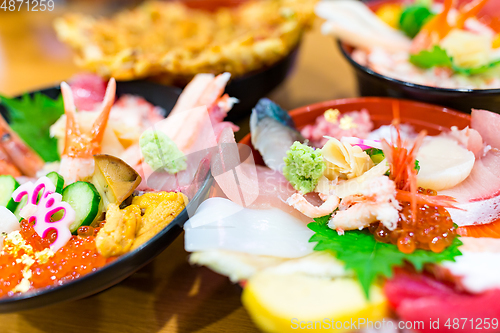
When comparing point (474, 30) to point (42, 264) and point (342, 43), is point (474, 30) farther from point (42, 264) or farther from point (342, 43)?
point (42, 264)

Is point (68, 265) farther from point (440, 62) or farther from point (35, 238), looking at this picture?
point (440, 62)

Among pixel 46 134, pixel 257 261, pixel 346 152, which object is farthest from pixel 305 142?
pixel 46 134

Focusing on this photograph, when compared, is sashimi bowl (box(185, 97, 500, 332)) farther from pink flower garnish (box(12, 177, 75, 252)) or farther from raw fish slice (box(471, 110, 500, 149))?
pink flower garnish (box(12, 177, 75, 252))

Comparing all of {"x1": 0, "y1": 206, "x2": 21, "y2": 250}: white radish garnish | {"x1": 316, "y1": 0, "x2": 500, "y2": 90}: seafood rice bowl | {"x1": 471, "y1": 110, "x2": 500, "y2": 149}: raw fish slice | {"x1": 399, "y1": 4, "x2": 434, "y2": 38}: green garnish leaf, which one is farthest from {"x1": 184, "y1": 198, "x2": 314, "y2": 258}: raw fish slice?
{"x1": 399, "y1": 4, "x2": 434, "y2": 38}: green garnish leaf

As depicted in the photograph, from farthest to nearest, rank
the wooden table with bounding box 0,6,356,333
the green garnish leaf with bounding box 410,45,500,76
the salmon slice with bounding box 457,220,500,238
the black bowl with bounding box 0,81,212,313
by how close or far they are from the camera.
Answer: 1. the green garnish leaf with bounding box 410,45,500,76
2. the wooden table with bounding box 0,6,356,333
3. the salmon slice with bounding box 457,220,500,238
4. the black bowl with bounding box 0,81,212,313

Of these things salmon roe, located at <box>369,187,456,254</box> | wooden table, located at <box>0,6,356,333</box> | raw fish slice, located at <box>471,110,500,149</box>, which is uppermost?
raw fish slice, located at <box>471,110,500,149</box>

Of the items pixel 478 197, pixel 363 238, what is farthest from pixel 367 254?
pixel 478 197

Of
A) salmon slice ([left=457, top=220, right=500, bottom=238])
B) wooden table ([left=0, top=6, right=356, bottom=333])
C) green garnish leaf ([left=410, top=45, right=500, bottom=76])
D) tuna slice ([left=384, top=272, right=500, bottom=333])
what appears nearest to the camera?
tuna slice ([left=384, top=272, right=500, bottom=333])
